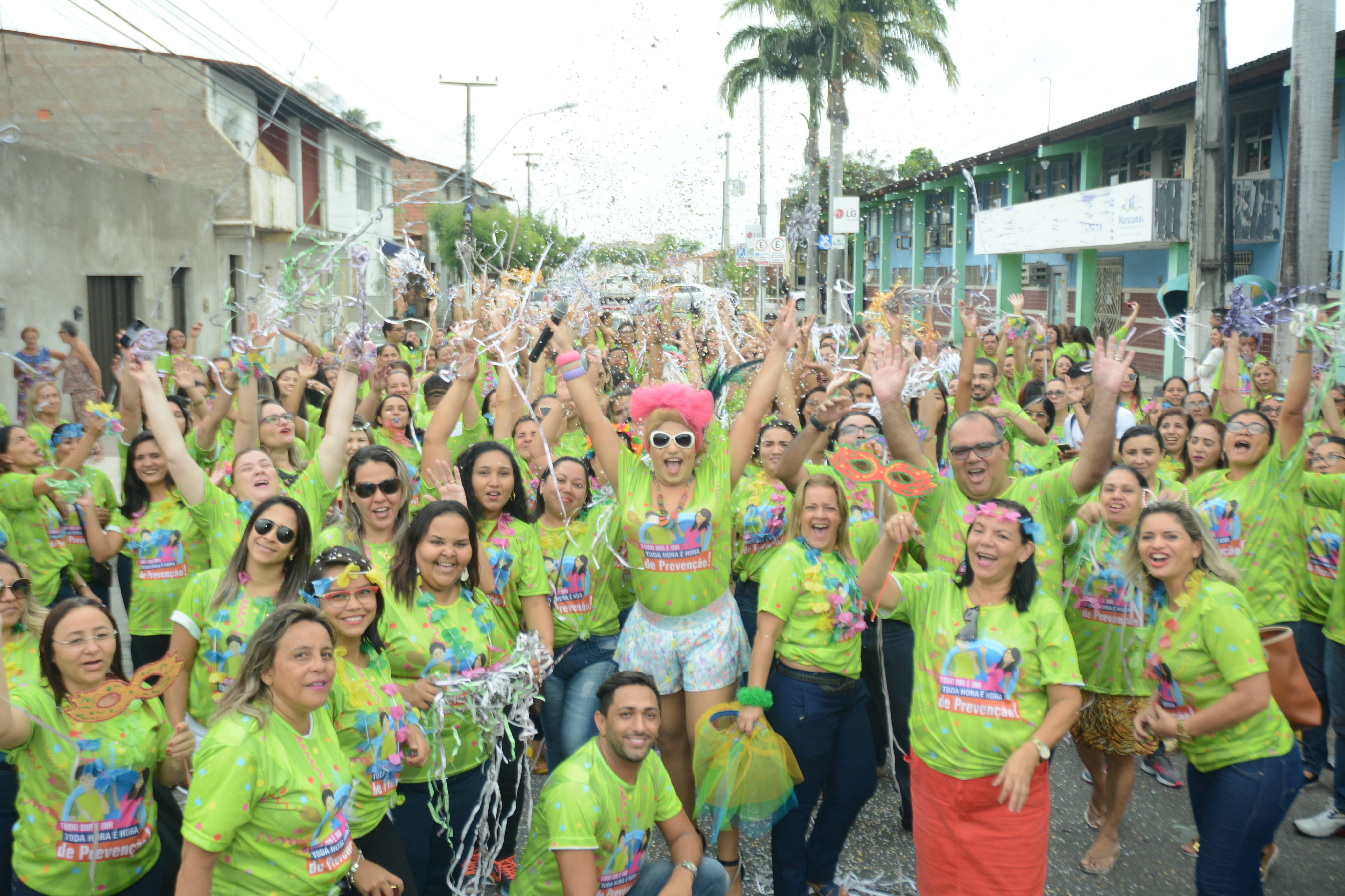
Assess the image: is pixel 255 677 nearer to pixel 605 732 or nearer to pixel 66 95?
pixel 605 732

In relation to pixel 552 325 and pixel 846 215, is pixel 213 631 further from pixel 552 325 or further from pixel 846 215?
pixel 846 215

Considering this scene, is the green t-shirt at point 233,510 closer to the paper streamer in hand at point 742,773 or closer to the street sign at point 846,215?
the paper streamer in hand at point 742,773

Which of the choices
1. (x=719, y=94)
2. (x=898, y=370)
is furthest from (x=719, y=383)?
(x=719, y=94)

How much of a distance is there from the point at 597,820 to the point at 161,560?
2.65 m

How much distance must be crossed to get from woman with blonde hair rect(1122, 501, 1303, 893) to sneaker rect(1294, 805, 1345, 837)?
1.37m

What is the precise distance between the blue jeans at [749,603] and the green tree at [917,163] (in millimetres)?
38529

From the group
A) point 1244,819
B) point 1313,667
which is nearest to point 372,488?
point 1244,819

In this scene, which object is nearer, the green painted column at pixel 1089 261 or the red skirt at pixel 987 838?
the red skirt at pixel 987 838

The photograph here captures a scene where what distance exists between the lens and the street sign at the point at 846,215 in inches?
755

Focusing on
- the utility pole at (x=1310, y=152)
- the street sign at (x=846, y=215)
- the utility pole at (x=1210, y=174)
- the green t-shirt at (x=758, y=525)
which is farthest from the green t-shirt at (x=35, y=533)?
the street sign at (x=846, y=215)

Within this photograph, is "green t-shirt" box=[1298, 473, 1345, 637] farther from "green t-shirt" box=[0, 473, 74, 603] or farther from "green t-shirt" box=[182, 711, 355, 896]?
"green t-shirt" box=[0, 473, 74, 603]

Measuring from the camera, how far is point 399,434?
601 cm

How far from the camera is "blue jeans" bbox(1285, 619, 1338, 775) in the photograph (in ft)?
16.4

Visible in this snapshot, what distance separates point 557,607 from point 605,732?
41.0 inches
